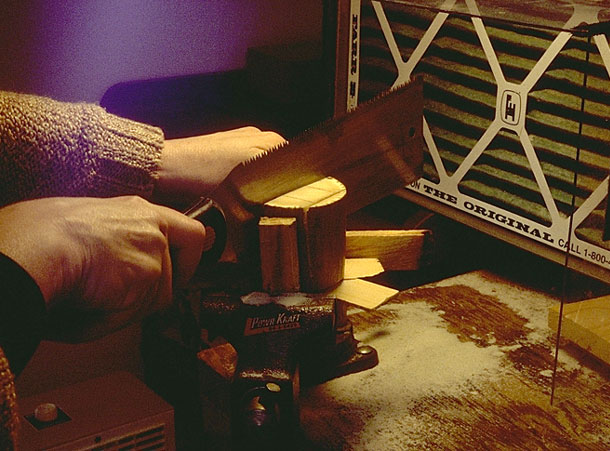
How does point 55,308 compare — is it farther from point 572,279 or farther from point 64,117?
point 572,279

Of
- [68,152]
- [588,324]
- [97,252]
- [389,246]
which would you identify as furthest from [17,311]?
[588,324]

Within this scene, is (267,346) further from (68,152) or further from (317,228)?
(68,152)

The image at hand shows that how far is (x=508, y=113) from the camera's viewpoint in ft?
4.07

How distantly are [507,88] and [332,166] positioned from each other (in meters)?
0.34

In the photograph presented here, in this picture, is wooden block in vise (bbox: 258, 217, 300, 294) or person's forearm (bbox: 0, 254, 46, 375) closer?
person's forearm (bbox: 0, 254, 46, 375)

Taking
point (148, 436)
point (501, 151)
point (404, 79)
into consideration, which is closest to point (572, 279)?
point (501, 151)

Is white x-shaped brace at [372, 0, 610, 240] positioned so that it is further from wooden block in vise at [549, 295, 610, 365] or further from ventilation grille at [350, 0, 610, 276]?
wooden block in vise at [549, 295, 610, 365]

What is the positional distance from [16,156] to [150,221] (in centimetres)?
32

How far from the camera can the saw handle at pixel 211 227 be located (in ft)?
3.11

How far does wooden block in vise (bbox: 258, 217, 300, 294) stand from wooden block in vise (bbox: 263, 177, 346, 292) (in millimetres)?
11

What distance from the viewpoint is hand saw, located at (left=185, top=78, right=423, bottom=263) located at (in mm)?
991

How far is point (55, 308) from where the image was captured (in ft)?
2.66

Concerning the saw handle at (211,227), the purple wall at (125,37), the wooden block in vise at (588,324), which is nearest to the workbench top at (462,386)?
the wooden block in vise at (588,324)

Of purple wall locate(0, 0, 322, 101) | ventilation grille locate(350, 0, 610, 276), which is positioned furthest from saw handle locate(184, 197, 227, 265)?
purple wall locate(0, 0, 322, 101)
